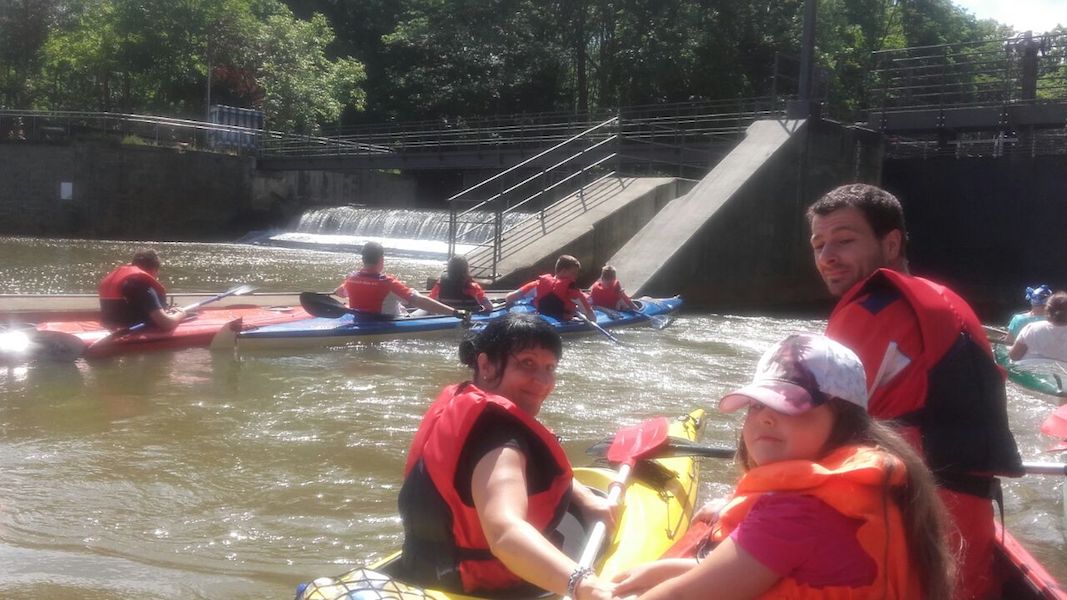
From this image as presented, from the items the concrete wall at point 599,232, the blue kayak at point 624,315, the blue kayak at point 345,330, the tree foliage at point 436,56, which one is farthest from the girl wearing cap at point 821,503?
the tree foliage at point 436,56

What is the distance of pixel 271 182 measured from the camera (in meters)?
30.7

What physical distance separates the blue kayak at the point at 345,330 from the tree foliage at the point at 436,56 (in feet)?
68.7

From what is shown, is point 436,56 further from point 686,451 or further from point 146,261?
point 686,451

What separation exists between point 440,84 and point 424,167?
7371 mm

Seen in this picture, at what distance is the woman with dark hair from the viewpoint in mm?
9055

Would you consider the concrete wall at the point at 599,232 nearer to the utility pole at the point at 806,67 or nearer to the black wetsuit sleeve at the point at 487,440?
the utility pole at the point at 806,67

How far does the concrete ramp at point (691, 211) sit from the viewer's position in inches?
598

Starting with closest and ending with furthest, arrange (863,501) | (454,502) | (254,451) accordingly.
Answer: (863,501), (454,502), (254,451)

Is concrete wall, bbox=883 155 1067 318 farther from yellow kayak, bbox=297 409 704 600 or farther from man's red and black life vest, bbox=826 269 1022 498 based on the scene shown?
man's red and black life vest, bbox=826 269 1022 498

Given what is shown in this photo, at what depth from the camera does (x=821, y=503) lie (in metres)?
1.99

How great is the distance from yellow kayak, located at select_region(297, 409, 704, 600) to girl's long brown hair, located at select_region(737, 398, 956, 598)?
4.09 ft

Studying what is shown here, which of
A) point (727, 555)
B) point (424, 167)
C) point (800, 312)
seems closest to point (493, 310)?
point (800, 312)

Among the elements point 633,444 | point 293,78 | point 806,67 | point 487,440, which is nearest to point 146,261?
point 633,444

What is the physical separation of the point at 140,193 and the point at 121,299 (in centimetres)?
1979
